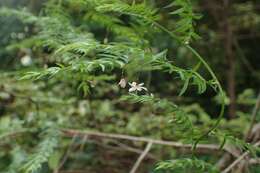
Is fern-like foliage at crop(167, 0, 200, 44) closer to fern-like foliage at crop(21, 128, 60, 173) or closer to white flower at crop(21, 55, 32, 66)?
fern-like foliage at crop(21, 128, 60, 173)

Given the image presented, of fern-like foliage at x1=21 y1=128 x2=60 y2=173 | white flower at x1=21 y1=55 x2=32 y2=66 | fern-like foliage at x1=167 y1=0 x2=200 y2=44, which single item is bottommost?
fern-like foliage at x1=21 y1=128 x2=60 y2=173

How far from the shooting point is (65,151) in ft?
6.48

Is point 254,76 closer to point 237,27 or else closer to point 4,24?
point 237,27

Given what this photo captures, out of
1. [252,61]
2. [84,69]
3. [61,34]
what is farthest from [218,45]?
[84,69]

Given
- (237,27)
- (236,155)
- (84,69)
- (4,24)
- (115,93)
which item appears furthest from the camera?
(237,27)

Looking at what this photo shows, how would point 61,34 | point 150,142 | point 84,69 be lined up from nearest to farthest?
1. point 84,69
2. point 61,34
3. point 150,142

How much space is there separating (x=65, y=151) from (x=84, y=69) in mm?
1259

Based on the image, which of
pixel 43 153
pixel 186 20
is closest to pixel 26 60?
pixel 43 153

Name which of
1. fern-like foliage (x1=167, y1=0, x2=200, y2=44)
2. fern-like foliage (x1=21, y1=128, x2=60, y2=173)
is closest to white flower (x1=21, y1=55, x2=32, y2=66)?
fern-like foliage (x1=21, y1=128, x2=60, y2=173)

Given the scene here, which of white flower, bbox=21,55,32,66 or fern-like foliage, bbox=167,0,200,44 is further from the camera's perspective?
white flower, bbox=21,55,32,66

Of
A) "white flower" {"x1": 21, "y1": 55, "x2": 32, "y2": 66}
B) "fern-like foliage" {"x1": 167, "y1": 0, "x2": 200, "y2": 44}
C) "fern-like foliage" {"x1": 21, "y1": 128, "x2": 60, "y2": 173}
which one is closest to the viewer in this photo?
"fern-like foliage" {"x1": 167, "y1": 0, "x2": 200, "y2": 44}

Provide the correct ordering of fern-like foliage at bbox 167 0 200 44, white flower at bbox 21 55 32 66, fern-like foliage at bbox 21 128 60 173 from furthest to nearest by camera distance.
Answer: white flower at bbox 21 55 32 66, fern-like foliage at bbox 21 128 60 173, fern-like foliage at bbox 167 0 200 44

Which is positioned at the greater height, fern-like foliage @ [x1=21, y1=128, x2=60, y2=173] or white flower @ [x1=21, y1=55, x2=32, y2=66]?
white flower @ [x1=21, y1=55, x2=32, y2=66]

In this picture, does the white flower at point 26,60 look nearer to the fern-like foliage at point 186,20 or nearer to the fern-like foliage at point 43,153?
the fern-like foliage at point 43,153
